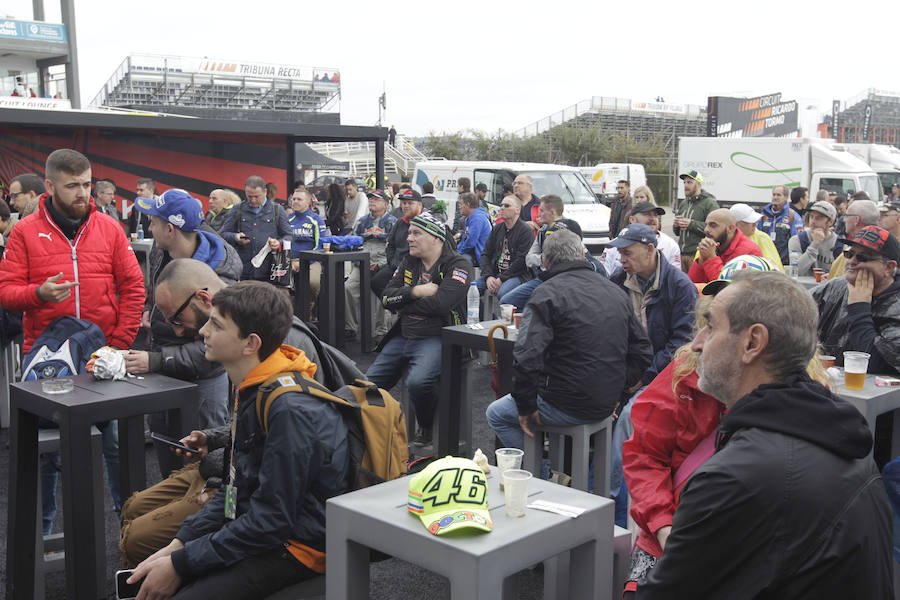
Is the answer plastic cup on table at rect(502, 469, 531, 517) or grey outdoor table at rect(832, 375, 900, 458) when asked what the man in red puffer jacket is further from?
grey outdoor table at rect(832, 375, 900, 458)

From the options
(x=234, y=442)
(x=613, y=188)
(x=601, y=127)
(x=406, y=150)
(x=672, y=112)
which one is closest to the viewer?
(x=234, y=442)

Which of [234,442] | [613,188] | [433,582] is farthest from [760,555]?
[613,188]

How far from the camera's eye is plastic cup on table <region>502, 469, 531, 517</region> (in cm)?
226

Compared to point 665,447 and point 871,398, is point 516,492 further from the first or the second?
point 871,398

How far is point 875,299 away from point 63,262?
14.3 ft

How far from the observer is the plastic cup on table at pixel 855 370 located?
12.6 ft

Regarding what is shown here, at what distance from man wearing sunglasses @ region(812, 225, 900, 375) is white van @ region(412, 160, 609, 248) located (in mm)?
11307

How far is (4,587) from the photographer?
13.0 ft

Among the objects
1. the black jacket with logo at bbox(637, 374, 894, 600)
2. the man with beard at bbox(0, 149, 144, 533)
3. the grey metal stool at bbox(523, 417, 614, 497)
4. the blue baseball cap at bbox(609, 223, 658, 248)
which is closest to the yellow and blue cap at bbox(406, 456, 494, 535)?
the black jacket with logo at bbox(637, 374, 894, 600)

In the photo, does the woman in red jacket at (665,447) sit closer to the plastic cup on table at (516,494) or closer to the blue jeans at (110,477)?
the plastic cup on table at (516,494)

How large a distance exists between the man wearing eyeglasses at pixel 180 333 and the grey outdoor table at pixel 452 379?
57.7 inches

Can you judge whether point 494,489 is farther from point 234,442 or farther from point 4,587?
point 4,587

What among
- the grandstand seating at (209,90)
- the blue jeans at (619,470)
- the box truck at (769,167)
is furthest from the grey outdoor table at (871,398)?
the grandstand seating at (209,90)

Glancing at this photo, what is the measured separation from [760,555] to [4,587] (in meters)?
3.74
